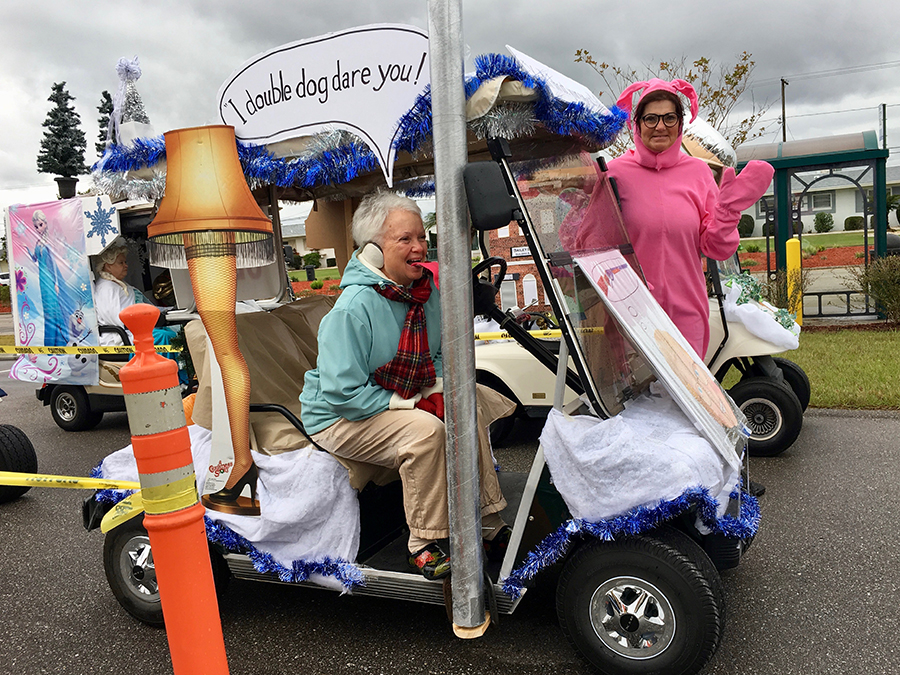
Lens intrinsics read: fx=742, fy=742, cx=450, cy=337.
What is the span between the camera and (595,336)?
275cm

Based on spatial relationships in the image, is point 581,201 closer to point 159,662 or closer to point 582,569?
point 582,569

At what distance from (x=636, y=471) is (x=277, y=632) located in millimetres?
1778

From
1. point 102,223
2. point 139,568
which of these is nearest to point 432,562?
point 139,568

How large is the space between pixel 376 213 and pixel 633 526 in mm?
1581

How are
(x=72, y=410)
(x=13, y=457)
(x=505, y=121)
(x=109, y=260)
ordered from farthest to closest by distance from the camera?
1. (x=72, y=410)
2. (x=109, y=260)
3. (x=13, y=457)
4. (x=505, y=121)

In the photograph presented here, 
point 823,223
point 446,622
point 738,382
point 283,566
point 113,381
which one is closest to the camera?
point 283,566

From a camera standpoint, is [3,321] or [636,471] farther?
[3,321]

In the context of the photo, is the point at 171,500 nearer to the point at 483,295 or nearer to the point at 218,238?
the point at 218,238

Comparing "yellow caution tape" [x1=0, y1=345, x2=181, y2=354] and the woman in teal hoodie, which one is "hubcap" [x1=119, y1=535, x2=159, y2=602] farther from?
"yellow caution tape" [x1=0, y1=345, x2=181, y2=354]

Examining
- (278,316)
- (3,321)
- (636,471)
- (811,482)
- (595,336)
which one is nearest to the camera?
(636,471)

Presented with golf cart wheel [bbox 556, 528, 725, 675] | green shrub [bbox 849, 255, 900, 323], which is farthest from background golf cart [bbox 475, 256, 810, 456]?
green shrub [bbox 849, 255, 900, 323]

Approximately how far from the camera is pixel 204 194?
299cm

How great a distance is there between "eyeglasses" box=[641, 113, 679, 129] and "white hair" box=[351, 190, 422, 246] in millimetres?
1171

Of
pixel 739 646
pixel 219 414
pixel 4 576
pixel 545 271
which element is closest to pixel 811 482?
pixel 739 646
